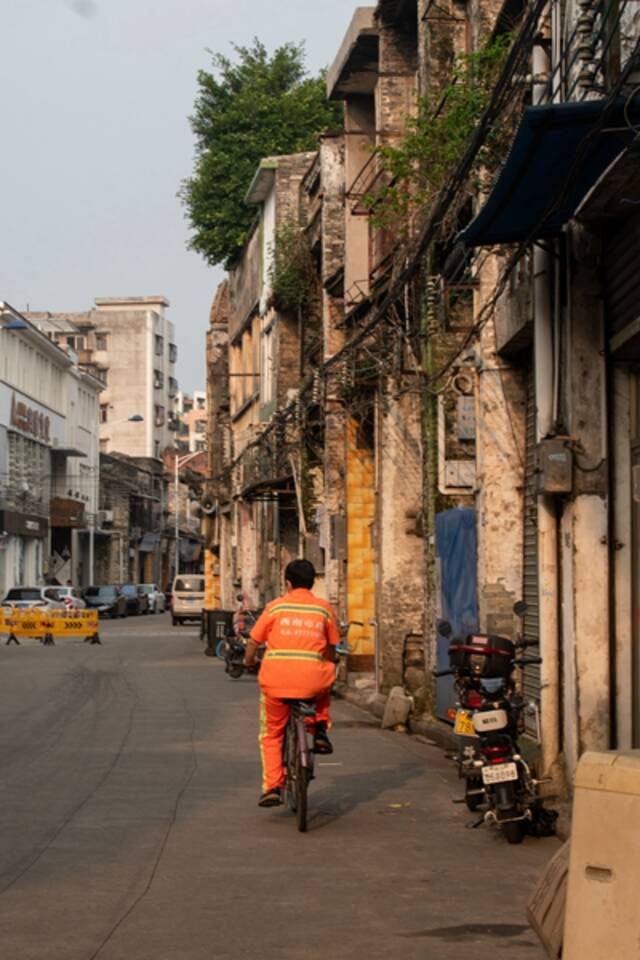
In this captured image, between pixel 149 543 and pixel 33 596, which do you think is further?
pixel 149 543

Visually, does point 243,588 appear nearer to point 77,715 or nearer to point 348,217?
point 348,217

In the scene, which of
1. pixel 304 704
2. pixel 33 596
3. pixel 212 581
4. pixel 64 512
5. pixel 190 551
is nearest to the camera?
pixel 304 704

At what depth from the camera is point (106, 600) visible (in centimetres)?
7806

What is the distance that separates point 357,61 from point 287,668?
18.2 meters

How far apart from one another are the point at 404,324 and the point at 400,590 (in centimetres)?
401

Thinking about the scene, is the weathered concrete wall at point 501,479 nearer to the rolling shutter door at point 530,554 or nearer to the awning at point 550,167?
the rolling shutter door at point 530,554

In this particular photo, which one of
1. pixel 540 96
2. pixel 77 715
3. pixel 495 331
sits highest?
pixel 540 96

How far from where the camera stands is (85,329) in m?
120

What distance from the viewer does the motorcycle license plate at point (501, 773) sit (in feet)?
33.8

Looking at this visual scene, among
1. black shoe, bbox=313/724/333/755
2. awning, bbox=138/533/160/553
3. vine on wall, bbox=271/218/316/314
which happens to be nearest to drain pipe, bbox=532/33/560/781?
black shoe, bbox=313/724/333/755

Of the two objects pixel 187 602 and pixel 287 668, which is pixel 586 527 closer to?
pixel 287 668

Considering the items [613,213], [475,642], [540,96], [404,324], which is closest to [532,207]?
[613,213]

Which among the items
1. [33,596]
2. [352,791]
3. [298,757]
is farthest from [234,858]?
[33,596]

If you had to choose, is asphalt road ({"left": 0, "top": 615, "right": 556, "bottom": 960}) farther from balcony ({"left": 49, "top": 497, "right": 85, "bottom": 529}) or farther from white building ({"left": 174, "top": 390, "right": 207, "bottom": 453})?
white building ({"left": 174, "top": 390, "right": 207, "bottom": 453})
